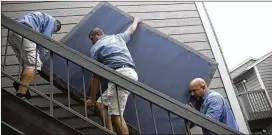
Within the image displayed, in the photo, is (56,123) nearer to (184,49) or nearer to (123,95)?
(123,95)

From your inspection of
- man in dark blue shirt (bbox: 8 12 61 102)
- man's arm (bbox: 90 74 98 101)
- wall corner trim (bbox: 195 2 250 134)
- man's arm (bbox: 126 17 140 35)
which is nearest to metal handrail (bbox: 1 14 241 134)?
man in dark blue shirt (bbox: 8 12 61 102)

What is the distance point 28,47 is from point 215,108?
215 cm

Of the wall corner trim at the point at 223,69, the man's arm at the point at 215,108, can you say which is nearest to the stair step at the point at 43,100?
the man's arm at the point at 215,108

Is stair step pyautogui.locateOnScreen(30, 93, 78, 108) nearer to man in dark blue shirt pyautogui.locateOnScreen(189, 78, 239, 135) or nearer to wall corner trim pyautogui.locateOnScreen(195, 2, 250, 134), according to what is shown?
man in dark blue shirt pyautogui.locateOnScreen(189, 78, 239, 135)

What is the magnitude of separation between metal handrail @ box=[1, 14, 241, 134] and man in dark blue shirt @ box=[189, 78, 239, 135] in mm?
918

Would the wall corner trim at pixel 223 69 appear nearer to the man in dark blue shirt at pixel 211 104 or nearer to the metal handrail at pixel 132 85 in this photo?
the man in dark blue shirt at pixel 211 104

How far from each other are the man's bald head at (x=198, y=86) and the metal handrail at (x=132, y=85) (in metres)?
1.15

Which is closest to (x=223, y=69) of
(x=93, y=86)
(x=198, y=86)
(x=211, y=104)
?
(x=198, y=86)

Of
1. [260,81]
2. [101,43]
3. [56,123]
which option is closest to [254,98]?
[260,81]

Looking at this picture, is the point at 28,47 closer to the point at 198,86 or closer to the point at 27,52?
the point at 27,52

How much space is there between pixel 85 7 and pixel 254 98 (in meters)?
11.1

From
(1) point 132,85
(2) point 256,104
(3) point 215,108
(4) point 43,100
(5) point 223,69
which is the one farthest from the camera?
(2) point 256,104

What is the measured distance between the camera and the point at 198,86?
320 cm

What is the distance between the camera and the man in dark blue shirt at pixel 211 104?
9.68ft
